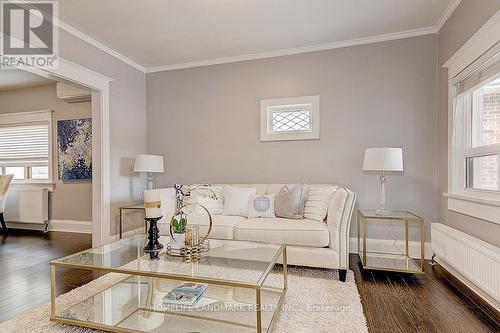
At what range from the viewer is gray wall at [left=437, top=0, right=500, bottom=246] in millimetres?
2064

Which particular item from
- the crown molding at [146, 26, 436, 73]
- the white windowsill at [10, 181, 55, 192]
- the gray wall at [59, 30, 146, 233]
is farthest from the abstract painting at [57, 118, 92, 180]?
the crown molding at [146, 26, 436, 73]

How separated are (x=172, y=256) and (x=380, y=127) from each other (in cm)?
278

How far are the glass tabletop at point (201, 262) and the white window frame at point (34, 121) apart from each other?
352 cm

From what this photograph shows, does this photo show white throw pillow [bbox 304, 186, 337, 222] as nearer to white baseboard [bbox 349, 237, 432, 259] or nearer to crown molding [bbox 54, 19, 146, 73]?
white baseboard [bbox 349, 237, 432, 259]

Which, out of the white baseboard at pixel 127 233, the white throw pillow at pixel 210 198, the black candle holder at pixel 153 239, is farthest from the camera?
the white baseboard at pixel 127 233

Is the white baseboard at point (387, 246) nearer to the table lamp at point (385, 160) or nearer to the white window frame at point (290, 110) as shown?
the table lamp at point (385, 160)

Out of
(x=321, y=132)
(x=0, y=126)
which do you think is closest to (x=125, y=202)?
(x=321, y=132)

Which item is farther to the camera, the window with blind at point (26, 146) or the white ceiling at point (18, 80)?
the window with blind at point (26, 146)

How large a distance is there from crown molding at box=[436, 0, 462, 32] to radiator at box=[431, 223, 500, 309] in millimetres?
2146

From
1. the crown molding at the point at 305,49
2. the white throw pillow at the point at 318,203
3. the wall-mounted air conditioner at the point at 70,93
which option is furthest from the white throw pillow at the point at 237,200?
the wall-mounted air conditioner at the point at 70,93

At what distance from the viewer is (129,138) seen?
391 centimetres

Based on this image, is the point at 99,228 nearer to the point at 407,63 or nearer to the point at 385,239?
the point at 385,239

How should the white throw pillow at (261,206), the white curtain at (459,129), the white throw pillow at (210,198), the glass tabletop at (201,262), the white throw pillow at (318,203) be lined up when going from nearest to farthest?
the glass tabletop at (201,262) < the white curtain at (459,129) < the white throw pillow at (318,203) < the white throw pillow at (261,206) < the white throw pillow at (210,198)

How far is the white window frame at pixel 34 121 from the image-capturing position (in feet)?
15.3
